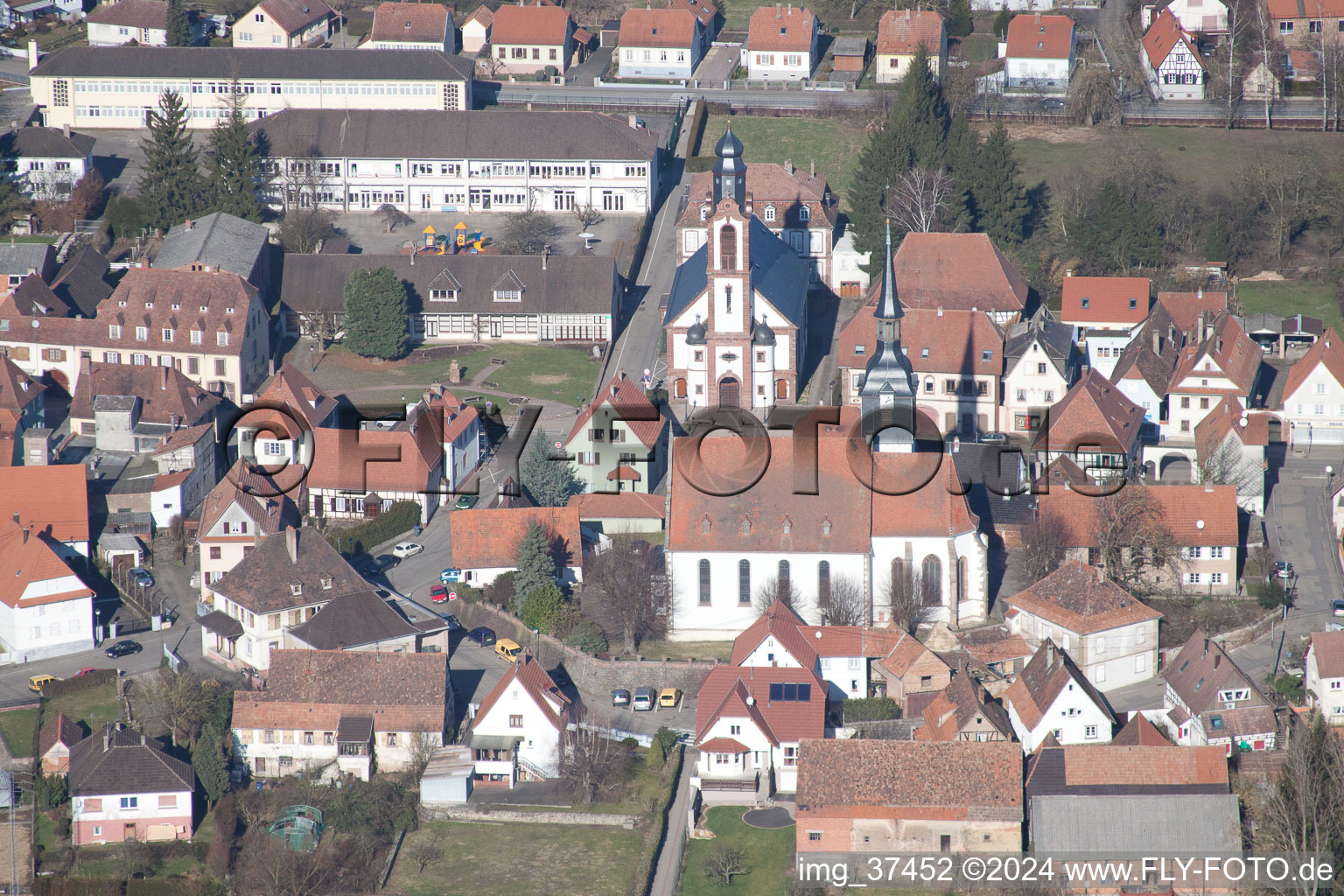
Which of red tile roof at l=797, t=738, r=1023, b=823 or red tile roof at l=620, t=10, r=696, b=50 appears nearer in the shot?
red tile roof at l=797, t=738, r=1023, b=823

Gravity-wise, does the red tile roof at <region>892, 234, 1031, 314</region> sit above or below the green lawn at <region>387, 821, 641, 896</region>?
above

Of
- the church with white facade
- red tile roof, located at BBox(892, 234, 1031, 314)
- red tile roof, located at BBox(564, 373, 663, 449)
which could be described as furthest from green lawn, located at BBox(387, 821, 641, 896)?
red tile roof, located at BBox(892, 234, 1031, 314)

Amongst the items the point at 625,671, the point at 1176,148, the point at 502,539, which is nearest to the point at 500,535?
the point at 502,539

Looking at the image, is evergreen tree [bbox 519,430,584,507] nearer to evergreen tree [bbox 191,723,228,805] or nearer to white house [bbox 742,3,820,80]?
evergreen tree [bbox 191,723,228,805]

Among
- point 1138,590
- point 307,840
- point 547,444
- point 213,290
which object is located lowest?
point 307,840

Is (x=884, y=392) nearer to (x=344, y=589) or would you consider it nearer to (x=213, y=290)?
(x=344, y=589)

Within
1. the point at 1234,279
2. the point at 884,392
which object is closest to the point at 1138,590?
the point at 884,392

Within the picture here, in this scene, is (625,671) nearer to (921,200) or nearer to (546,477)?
(546,477)
